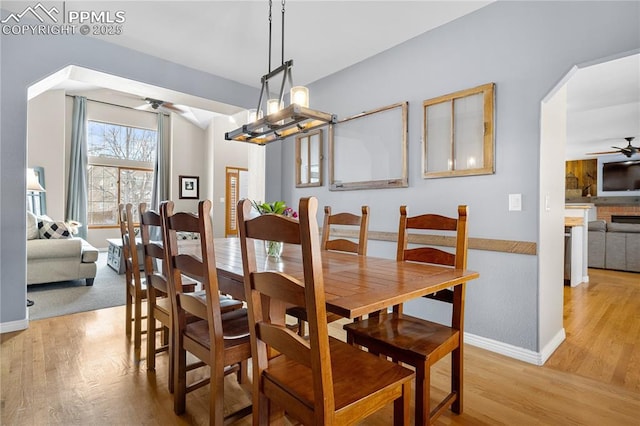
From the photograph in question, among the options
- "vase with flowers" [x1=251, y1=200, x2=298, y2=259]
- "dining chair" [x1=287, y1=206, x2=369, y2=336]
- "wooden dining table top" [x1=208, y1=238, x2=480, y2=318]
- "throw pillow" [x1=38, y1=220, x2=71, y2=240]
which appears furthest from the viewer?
"throw pillow" [x1=38, y1=220, x2=71, y2=240]

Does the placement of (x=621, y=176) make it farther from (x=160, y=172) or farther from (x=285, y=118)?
(x=160, y=172)

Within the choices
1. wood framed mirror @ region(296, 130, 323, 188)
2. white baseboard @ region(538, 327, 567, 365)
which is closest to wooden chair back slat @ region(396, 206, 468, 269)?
white baseboard @ region(538, 327, 567, 365)

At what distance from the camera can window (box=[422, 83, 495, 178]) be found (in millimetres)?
2494

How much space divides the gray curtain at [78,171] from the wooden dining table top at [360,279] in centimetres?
662

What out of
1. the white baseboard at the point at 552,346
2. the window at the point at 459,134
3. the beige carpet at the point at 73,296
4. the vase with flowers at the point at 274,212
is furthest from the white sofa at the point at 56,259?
the white baseboard at the point at 552,346

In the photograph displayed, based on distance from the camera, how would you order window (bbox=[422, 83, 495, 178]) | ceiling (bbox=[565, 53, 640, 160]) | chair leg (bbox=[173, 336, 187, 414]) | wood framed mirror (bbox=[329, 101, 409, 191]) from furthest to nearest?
ceiling (bbox=[565, 53, 640, 160]) < wood framed mirror (bbox=[329, 101, 409, 191]) < window (bbox=[422, 83, 495, 178]) < chair leg (bbox=[173, 336, 187, 414])

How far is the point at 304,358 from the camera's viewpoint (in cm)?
100

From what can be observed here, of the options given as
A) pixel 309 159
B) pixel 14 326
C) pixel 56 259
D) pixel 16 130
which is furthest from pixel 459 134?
pixel 56 259

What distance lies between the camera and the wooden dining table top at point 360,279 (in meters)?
1.09

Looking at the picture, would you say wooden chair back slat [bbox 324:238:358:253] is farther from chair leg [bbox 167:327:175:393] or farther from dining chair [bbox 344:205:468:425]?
chair leg [bbox 167:327:175:393]

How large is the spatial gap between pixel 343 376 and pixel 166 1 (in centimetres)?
290

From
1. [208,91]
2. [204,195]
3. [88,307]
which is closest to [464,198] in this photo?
[208,91]

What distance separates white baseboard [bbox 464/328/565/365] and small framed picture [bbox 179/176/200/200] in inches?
297

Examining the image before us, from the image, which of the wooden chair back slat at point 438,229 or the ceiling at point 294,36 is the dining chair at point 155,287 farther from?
the ceiling at point 294,36
